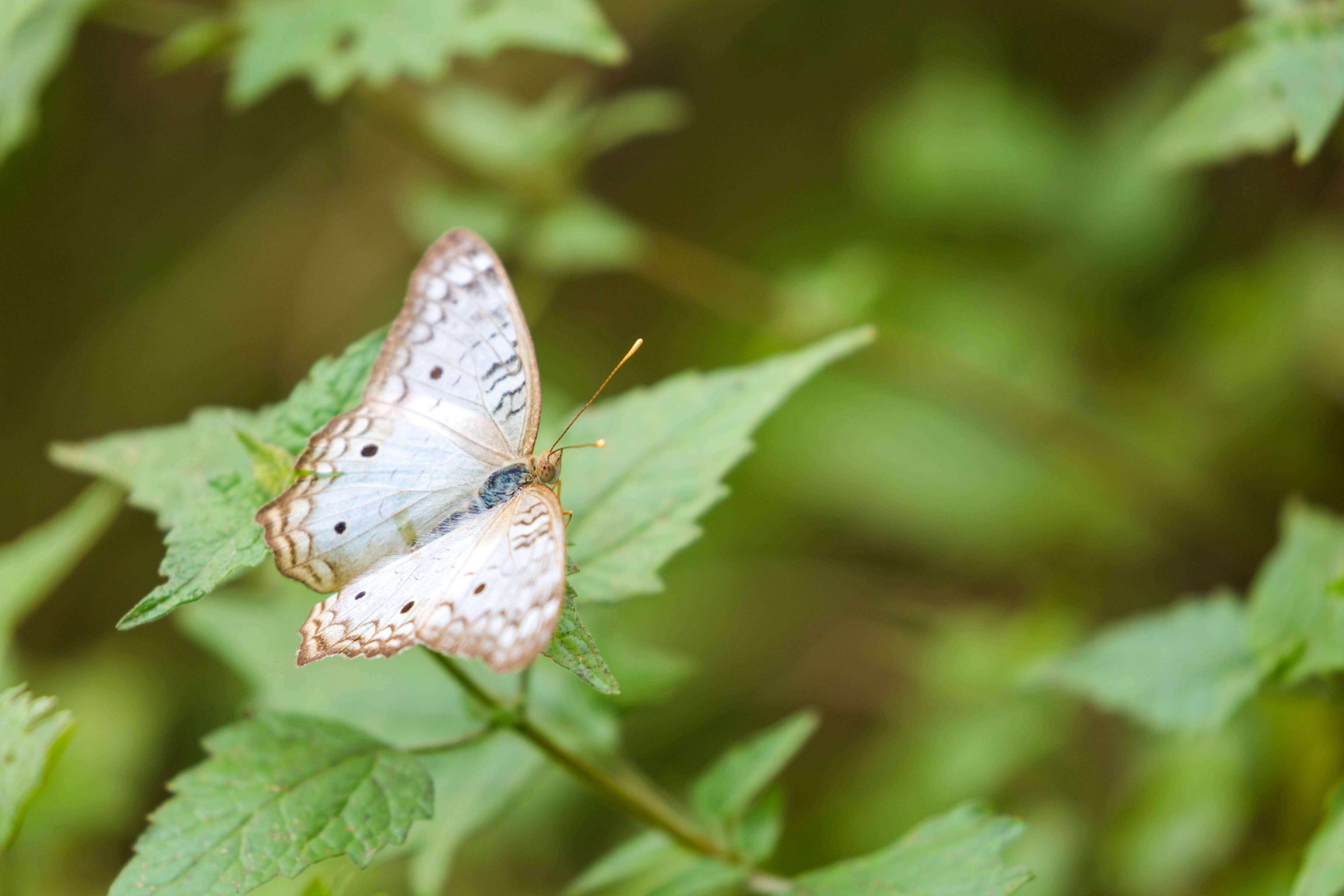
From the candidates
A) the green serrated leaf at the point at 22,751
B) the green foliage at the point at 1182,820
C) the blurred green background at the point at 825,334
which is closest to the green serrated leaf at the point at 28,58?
the blurred green background at the point at 825,334

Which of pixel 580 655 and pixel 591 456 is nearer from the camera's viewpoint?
pixel 580 655

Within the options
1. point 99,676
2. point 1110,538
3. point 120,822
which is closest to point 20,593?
point 120,822

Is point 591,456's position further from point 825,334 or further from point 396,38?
point 825,334

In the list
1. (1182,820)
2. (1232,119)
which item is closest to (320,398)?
(1232,119)

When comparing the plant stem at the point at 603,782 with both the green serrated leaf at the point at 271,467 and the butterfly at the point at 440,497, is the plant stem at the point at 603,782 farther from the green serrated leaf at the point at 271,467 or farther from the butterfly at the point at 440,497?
the green serrated leaf at the point at 271,467

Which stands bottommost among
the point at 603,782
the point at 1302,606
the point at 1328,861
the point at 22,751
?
the point at 1328,861

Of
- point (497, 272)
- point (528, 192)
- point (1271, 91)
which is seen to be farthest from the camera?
point (528, 192)

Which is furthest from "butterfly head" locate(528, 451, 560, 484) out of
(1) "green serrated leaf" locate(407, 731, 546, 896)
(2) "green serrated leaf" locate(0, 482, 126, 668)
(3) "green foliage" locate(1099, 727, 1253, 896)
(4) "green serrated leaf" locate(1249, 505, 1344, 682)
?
(3) "green foliage" locate(1099, 727, 1253, 896)

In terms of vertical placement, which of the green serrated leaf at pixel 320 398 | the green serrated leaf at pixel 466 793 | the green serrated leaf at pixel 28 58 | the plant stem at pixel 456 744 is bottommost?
the green serrated leaf at pixel 466 793

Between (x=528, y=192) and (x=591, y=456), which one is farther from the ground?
(x=528, y=192)
